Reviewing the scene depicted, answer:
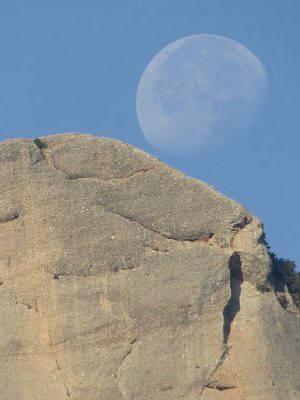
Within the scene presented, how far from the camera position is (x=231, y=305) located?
→ 51594 mm

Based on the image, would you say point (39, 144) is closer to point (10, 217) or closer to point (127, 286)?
point (10, 217)

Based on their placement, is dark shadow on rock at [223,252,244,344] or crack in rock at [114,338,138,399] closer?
crack in rock at [114,338,138,399]

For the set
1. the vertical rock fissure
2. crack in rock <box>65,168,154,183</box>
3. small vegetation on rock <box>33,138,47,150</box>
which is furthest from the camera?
small vegetation on rock <box>33,138,47,150</box>

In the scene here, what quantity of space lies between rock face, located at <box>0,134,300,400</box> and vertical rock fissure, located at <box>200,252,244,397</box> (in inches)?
1.5

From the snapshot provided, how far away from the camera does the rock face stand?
50406mm

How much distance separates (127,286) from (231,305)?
3.01 m

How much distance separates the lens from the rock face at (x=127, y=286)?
5041 centimetres

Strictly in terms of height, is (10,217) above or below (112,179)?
below

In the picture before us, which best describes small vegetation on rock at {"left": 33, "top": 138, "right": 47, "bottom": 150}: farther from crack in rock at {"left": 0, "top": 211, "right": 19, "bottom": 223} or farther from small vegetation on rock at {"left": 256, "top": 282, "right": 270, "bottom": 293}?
small vegetation on rock at {"left": 256, "top": 282, "right": 270, "bottom": 293}

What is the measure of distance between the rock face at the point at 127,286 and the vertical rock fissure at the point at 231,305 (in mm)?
39

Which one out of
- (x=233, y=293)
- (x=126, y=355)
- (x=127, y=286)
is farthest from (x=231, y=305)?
(x=126, y=355)

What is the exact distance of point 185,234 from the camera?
52125 mm

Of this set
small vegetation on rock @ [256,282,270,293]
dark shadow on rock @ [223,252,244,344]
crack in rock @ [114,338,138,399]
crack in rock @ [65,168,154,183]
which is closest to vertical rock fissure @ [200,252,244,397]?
dark shadow on rock @ [223,252,244,344]

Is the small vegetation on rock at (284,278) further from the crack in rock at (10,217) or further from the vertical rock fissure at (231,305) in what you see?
the crack in rock at (10,217)
